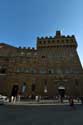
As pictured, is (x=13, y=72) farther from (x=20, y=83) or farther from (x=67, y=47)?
(x=67, y=47)

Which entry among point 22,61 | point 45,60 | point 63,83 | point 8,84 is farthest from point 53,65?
point 8,84

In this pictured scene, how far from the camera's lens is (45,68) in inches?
1731

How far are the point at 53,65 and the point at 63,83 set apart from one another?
5.94 metres

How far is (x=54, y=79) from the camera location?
137 feet

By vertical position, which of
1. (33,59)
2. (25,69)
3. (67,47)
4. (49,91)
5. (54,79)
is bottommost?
(49,91)

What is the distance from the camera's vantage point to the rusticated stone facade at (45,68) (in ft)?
135

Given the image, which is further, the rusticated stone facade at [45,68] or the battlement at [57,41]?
the battlement at [57,41]
